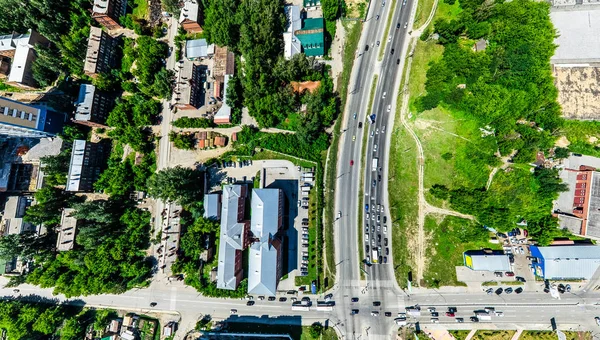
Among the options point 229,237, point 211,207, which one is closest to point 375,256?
point 229,237

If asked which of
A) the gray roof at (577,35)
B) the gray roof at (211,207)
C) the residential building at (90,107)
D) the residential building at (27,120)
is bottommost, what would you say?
the gray roof at (211,207)

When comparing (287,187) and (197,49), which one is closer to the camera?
(287,187)

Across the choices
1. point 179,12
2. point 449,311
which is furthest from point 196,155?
point 449,311

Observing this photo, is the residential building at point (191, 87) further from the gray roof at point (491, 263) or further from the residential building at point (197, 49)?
the gray roof at point (491, 263)

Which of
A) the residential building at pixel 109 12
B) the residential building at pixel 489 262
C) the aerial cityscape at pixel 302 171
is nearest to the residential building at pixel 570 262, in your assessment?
the aerial cityscape at pixel 302 171

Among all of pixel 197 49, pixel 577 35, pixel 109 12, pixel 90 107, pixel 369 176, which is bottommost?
pixel 369 176

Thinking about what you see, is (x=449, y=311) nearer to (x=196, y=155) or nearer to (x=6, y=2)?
(x=196, y=155)

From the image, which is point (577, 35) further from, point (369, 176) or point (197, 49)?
point (197, 49)
